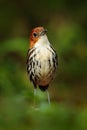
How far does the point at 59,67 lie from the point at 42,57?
127 inches

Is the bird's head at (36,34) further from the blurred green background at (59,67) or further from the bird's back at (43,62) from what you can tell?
the blurred green background at (59,67)

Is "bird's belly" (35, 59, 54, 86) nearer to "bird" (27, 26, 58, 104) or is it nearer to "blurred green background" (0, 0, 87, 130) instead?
"bird" (27, 26, 58, 104)

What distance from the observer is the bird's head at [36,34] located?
4.43 metres

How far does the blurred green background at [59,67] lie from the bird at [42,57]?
0.13 meters

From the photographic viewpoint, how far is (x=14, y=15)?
10.8 meters

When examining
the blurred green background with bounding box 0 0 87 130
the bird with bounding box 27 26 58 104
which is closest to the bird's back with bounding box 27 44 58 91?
the bird with bounding box 27 26 58 104

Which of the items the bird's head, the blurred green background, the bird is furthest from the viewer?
the bird

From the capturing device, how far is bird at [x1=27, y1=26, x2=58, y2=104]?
180 inches

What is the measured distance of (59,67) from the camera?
25.7 feet

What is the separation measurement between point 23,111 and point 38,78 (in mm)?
903

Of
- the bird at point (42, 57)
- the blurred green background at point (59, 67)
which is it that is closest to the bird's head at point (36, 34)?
the bird at point (42, 57)

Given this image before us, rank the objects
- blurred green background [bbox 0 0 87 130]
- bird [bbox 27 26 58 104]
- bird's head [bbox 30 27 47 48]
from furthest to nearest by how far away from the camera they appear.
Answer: bird [bbox 27 26 58 104] < bird's head [bbox 30 27 47 48] < blurred green background [bbox 0 0 87 130]

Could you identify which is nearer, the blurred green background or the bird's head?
the blurred green background

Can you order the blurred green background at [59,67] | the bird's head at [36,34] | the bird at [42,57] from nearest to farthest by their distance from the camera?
1. the blurred green background at [59,67]
2. the bird's head at [36,34]
3. the bird at [42,57]
